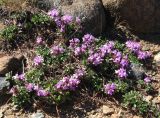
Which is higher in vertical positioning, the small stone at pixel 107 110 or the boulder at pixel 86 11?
the boulder at pixel 86 11

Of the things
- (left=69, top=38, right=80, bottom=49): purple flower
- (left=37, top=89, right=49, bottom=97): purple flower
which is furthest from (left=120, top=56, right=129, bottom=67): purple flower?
(left=37, top=89, right=49, bottom=97): purple flower

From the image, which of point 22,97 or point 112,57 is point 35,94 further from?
point 112,57

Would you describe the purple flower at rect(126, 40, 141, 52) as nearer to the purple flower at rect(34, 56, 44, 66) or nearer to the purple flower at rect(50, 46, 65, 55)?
the purple flower at rect(50, 46, 65, 55)

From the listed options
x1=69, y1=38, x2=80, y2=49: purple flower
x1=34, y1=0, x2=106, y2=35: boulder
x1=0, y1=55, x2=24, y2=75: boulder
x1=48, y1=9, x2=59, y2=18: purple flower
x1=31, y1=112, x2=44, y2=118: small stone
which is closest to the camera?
x1=31, y1=112, x2=44, y2=118: small stone

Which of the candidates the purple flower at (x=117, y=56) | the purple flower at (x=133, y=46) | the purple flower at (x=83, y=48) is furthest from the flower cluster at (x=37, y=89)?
the purple flower at (x=133, y=46)

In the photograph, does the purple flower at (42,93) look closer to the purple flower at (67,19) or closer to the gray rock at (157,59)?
the purple flower at (67,19)

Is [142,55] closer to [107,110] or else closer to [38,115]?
[107,110]

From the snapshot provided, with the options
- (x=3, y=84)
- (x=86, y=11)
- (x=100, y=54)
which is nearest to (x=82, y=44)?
(x=100, y=54)
